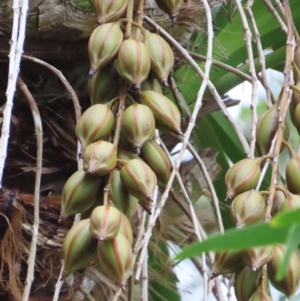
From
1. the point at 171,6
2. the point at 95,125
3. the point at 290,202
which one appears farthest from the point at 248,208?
the point at 171,6

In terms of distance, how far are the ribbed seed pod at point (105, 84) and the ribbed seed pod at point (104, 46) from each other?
12 millimetres

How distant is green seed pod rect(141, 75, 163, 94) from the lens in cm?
60

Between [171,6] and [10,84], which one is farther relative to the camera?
[171,6]

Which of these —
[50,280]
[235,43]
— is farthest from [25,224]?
[235,43]

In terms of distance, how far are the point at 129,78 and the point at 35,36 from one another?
0.83 feet

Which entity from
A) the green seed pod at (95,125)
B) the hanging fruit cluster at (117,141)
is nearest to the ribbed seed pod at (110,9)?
the hanging fruit cluster at (117,141)

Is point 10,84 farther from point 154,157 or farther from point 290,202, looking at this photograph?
point 290,202

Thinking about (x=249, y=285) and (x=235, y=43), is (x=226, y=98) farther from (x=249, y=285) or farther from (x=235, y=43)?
(x=249, y=285)

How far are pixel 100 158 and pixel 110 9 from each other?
6.9 inches

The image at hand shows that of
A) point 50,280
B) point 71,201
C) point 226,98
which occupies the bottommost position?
point 50,280

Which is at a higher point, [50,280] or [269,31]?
[269,31]

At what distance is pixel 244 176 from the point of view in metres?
0.54

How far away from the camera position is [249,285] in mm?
501

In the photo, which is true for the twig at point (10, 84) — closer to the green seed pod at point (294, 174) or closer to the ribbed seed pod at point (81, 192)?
the ribbed seed pod at point (81, 192)
